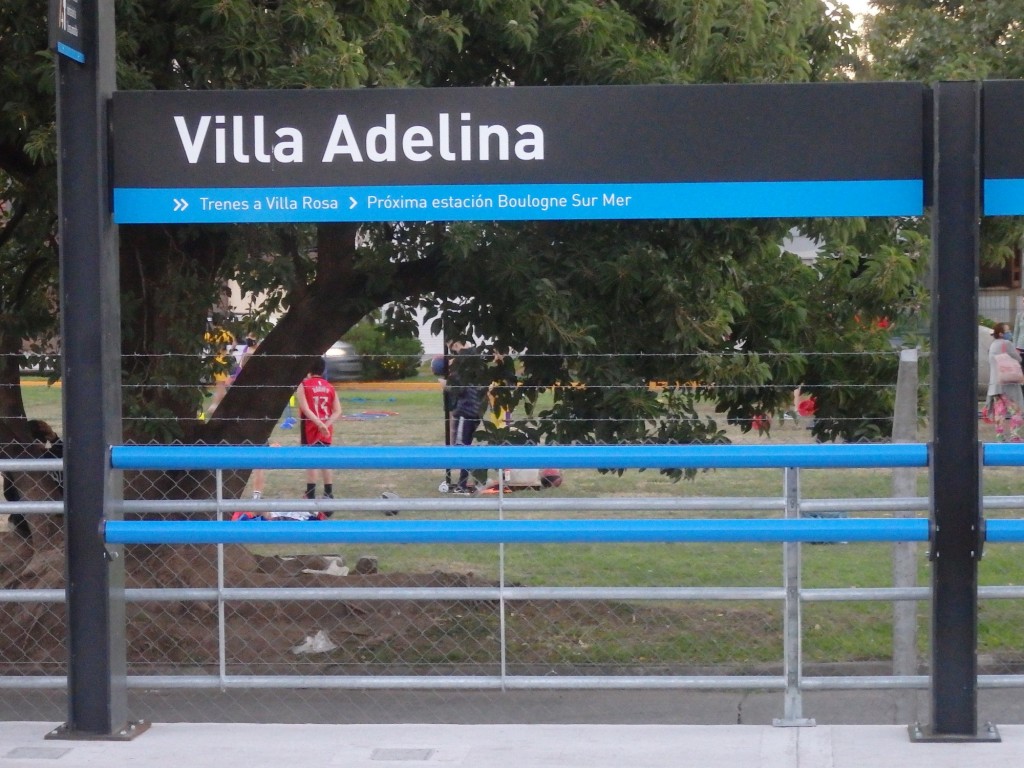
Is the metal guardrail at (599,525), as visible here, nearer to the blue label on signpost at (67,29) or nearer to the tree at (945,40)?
the blue label on signpost at (67,29)

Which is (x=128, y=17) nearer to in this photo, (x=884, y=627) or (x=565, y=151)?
(x=565, y=151)

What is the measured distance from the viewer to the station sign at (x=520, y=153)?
16.1ft

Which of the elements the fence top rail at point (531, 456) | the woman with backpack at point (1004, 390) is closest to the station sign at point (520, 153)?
the fence top rail at point (531, 456)

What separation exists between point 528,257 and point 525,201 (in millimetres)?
2161

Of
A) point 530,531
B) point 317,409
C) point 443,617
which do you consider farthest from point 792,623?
point 317,409

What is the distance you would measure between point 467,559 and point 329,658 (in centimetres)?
208

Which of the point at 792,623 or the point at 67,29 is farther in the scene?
the point at 792,623

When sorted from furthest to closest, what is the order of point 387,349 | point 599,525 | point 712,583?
point 387,349 < point 712,583 < point 599,525

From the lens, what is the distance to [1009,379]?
54.5ft

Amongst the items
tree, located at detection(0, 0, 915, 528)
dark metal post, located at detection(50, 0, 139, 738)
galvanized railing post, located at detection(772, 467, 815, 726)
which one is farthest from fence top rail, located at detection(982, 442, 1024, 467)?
dark metal post, located at detection(50, 0, 139, 738)

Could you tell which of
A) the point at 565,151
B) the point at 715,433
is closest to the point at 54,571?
the point at 715,433

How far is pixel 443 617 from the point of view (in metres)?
8.41

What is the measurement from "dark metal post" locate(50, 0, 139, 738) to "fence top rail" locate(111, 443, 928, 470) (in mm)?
161

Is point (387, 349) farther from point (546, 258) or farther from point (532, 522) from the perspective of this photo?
Answer: point (532, 522)
